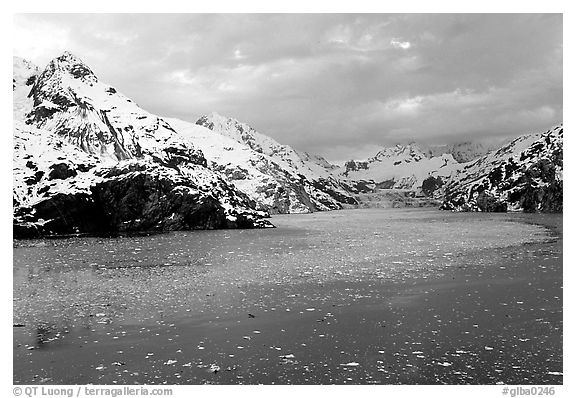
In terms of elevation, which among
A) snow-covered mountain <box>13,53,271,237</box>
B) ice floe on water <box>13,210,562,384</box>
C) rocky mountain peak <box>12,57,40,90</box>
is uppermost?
rocky mountain peak <box>12,57,40,90</box>

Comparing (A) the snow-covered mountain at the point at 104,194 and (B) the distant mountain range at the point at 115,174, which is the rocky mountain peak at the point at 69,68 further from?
(A) the snow-covered mountain at the point at 104,194

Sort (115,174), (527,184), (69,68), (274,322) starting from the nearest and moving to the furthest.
A: (274,322), (115,174), (527,184), (69,68)

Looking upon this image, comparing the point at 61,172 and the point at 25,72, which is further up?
the point at 25,72

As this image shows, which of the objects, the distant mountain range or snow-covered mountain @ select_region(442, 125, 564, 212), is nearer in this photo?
the distant mountain range

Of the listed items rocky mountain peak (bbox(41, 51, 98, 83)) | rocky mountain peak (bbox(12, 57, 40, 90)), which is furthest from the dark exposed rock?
rocky mountain peak (bbox(12, 57, 40, 90))

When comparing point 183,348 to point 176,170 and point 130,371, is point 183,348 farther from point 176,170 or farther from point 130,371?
point 176,170

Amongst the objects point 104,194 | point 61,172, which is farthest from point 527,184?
point 61,172

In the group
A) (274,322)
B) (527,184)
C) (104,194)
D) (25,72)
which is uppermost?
(25,72)

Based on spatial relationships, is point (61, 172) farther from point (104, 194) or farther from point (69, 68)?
point (69, 68)

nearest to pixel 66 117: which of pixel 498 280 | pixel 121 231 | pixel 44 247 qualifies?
pixel 121 231

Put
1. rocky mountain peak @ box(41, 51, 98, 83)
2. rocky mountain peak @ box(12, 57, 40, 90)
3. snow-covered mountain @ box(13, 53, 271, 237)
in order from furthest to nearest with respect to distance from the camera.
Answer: rocky mountain peak @ box(41, 51, 98, 83) < rocky mountain peak @ box(12, 57, 40, 90) < snow-covered mountain @ box(13, 53, 271, 237)

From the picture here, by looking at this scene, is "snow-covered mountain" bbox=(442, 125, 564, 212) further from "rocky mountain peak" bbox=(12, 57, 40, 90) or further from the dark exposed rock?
"rocky mountain peak" bbox=(12, 57, 40, 90)
